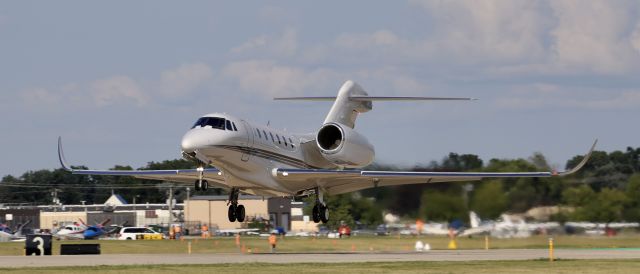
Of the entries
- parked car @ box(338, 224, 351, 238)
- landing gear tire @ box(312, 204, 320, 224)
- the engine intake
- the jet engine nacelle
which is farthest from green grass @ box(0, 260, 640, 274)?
parked car @ box(338, 224, 351, 238)

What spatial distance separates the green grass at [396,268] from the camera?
31.1m

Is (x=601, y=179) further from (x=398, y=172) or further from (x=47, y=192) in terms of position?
(x=47, y=192)

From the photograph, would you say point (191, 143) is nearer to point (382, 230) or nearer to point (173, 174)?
point (173, 174)

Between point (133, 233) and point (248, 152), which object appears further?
point (133, 233)

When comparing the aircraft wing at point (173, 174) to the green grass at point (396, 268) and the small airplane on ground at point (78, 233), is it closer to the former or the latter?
the green grass at point (396, 268)

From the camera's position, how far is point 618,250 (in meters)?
44.4

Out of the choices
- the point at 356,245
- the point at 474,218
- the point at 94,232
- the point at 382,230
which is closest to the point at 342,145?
the point at 474,218

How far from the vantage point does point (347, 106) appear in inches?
1790

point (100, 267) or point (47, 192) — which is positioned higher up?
point (47, 192)

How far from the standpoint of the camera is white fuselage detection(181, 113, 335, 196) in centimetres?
3500

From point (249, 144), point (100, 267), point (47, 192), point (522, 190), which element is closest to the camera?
point (100, 267)

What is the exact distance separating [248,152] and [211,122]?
5.81 feet

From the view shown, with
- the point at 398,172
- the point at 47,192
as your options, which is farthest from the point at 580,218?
the point at 47,192

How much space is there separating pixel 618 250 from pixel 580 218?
227 centimetres
